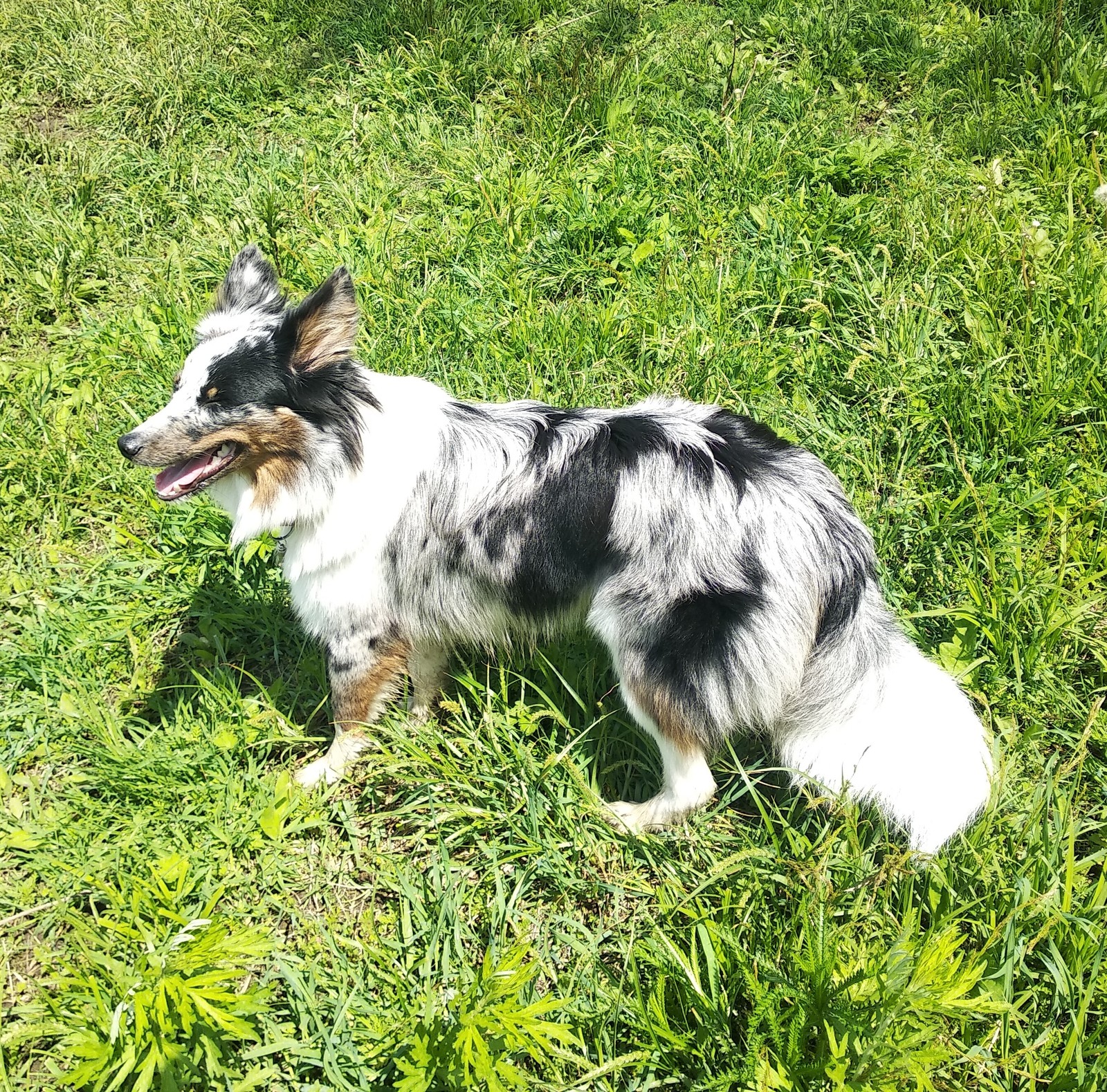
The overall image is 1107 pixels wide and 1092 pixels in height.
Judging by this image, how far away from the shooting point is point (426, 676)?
9.95ft

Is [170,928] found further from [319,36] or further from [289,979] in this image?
[319,36]

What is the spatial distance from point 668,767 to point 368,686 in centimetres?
99

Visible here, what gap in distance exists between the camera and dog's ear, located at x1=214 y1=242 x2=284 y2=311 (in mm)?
2816

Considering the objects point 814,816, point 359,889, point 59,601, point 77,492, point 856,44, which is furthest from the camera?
point 856,44

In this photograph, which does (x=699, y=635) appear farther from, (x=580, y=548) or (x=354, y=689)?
(x=354, y=689)

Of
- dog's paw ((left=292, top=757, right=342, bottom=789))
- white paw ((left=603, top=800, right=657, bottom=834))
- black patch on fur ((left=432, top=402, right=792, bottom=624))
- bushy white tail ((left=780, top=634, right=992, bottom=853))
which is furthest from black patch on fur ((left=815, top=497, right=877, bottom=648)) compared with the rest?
dog's paw ((left=292, top=757, right=342, bottom=789))

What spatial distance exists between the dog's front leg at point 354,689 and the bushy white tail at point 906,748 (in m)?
1.26

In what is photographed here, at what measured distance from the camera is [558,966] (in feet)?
8.18

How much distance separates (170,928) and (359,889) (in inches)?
21.1

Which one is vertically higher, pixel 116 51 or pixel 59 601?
pixel 116 51

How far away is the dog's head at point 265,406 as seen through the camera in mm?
2506

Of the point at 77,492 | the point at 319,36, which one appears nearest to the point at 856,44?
the point at 319,36

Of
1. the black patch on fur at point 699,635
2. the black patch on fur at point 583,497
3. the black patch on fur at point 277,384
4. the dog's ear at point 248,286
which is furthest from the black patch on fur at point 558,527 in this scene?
the dog's ear at point 248,286

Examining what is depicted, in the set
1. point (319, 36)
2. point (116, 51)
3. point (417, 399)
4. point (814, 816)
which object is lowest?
point (814, 816)
